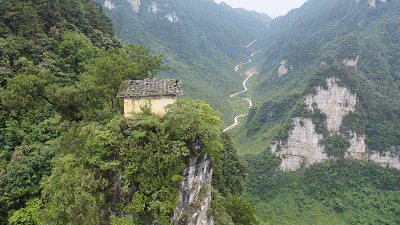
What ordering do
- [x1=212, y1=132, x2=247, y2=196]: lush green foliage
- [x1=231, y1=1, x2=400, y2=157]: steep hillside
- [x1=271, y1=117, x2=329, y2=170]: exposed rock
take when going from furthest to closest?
[x1=231, y1=1, x2=400, y2=157]: steep hillside
[x1=271, y1=117, x2=329, y2=170]: exposed rock
[x1=212, y1=132, x2=247, y2=196]: lush green foliage

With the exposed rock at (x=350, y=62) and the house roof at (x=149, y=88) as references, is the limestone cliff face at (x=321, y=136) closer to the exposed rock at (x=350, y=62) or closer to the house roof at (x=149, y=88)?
the exposed rock at (x=350, y=62)

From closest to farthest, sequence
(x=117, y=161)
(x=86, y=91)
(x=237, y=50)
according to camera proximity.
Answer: (x=117, y=161) < (x=86, y=91) < (x=237, y=50)

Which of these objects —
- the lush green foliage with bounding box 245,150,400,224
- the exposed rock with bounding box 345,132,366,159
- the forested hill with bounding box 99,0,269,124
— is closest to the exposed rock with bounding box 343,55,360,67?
the exposed rock with bounding box 345,132,366,159

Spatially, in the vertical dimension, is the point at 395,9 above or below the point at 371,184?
above

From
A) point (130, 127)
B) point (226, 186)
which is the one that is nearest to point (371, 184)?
point (226, 186)

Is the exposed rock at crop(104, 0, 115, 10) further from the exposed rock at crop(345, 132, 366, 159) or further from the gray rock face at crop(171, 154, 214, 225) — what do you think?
the gray rock face at crop(171, 154, 214, 225)

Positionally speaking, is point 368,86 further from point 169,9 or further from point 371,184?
point 169,9
